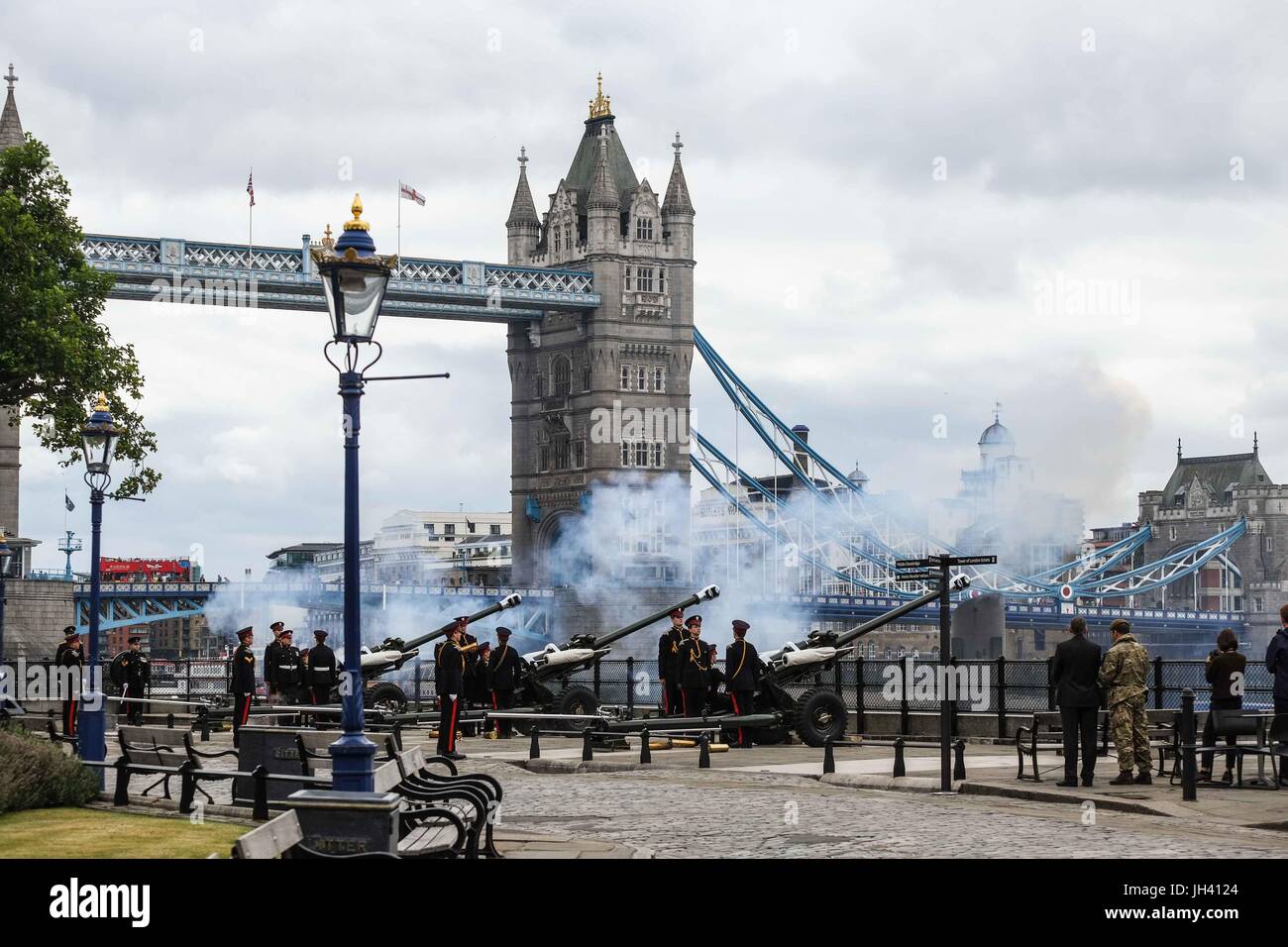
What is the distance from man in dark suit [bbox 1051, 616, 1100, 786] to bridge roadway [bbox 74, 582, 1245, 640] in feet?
242

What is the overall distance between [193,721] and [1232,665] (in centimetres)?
1713

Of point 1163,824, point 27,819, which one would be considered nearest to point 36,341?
point 27,819

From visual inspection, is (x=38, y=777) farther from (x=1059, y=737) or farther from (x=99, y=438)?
(x=1059, y=737)

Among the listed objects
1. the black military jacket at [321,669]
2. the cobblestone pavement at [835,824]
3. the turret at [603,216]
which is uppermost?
the turret at [603,216]

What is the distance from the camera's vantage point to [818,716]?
24609 mm

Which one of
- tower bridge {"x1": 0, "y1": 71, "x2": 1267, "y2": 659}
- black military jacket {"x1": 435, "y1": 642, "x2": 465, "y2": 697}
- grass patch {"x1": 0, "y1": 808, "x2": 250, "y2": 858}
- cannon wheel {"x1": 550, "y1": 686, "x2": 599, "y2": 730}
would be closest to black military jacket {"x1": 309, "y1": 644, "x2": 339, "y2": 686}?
cannon wheel {"x1": 550, "y1": 686, "x2": 599, "y2": 730}

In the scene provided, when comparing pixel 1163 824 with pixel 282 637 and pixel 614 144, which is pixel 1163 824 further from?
pixel 614 144

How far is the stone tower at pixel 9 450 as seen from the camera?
Answer: 269ft

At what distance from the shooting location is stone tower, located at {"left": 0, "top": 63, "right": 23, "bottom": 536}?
82000mm

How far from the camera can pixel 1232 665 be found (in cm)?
1819

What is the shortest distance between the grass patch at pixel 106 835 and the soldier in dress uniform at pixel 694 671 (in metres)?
10.1

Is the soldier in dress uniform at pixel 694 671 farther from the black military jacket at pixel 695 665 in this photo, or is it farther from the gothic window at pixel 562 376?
the gothic window at pixel 562 376

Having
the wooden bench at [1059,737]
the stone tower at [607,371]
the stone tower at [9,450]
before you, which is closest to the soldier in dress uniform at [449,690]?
the wooden bench at [1059,737]

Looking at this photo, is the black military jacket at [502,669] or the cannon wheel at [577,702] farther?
the cannon wheel at [577,702]
